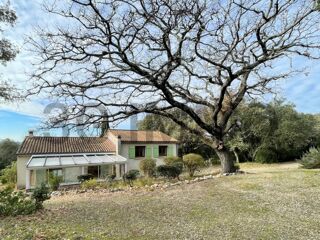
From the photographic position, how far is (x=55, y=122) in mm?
11641

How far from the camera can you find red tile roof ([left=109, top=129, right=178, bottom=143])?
30.6 meters

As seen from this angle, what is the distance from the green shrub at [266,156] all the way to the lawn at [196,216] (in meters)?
22.2

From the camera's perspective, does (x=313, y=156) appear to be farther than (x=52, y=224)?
Yes

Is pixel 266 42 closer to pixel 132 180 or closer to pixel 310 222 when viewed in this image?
pixel 310 222

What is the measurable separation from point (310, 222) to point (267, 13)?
327 inches

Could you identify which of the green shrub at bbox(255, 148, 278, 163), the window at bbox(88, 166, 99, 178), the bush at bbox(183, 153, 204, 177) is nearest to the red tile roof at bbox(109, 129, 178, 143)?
the window at bbox(88, 166, 99, 178)

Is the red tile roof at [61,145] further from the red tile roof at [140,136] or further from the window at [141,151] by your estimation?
the window at [141,151]

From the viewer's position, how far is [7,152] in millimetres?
36375

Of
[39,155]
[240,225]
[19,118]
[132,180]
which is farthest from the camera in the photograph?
[39,155]

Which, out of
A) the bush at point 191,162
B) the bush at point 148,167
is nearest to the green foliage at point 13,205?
the bush at point 191,162

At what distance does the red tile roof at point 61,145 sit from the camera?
82.7 feet

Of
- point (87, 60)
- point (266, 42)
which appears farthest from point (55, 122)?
point (266, 42)

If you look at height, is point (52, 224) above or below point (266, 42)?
below

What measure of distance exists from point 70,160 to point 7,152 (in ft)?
53.6
